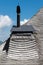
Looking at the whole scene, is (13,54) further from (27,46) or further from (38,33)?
(38,33)

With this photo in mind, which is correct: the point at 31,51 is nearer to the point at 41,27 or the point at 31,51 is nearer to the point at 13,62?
the point at 13,62

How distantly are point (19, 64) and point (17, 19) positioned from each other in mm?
5966

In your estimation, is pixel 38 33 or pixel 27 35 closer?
pixel 27 35

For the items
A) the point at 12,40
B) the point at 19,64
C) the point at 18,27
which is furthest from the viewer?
the point at 18,27

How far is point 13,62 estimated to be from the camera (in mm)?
28094

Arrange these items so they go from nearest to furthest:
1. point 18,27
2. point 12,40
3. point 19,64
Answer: point 19,64, point 12,40, point 18,27

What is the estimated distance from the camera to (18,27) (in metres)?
32.1

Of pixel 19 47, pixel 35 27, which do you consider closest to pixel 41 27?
pixel 35 27

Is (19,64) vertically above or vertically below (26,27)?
below

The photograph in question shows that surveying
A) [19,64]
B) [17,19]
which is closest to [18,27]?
[17,19]

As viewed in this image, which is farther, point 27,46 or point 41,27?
point 41,27

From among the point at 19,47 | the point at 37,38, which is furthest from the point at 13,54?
the point at 37,38

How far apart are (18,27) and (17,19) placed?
841 mm

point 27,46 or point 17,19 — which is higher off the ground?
point 17,19
